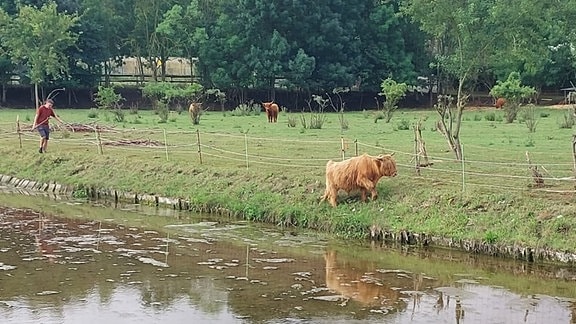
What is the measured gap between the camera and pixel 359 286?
483 inches

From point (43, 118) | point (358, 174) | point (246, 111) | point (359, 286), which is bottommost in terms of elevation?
point (359, 286)

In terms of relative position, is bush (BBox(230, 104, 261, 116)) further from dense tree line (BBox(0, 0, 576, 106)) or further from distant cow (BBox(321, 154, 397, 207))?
distant cow (BBox(321, 154, 397, 207))

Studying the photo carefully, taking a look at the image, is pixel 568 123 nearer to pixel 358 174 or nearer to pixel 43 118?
pixel 358 174

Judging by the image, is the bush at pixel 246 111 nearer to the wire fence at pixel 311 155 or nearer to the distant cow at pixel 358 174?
the wire fence at pixel 311 155

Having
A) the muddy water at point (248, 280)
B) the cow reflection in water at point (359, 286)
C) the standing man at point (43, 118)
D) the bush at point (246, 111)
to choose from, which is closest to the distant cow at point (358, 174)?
the muddy water at point (248, 280)

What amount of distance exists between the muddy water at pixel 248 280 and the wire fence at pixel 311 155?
261 cm

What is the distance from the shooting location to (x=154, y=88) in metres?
45.8

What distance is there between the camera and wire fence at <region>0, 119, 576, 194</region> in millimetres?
16078

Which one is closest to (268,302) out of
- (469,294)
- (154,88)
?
(469,294)

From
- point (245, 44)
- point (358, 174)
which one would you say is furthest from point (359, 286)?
point (245, 44)

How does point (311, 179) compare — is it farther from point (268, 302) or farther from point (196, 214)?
point (268, 302)

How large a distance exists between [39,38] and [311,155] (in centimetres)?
2654

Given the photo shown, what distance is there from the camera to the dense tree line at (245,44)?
43984 millimetres

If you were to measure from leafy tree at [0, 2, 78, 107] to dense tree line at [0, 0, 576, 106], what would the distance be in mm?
52
